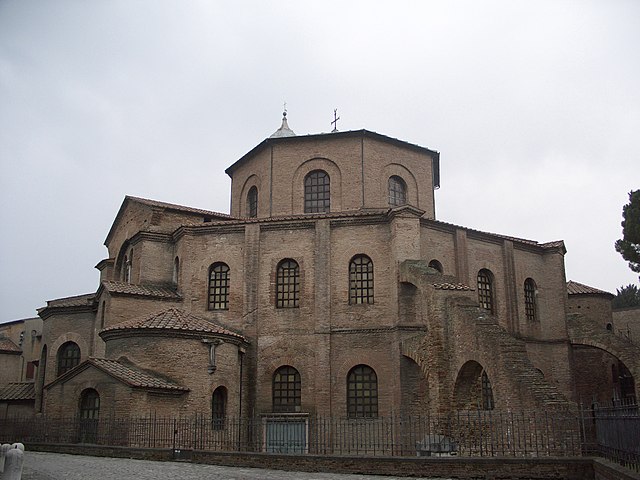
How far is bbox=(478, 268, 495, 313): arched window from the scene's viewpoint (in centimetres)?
2434

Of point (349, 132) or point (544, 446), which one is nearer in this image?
point (544, 446)

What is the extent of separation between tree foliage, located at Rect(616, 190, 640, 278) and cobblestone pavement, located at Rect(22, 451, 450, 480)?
51.2ft

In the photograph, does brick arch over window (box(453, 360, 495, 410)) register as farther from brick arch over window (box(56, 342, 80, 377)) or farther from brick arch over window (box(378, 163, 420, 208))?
brick arch over window (box(56, 342, 80, 377))

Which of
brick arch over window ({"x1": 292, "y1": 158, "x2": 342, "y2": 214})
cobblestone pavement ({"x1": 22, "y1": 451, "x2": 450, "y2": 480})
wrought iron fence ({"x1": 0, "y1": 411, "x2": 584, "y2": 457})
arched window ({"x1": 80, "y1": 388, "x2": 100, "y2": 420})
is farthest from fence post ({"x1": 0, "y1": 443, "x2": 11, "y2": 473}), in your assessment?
brick arch over window ({"x1": 292, "y1": 158, "x2": 342, "y2": 214})

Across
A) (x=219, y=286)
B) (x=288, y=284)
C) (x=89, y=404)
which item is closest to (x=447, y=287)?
(x=288, y=284)

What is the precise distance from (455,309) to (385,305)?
12.4 ft

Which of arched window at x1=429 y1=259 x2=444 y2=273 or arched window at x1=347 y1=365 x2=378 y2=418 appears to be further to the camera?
arched window at x1=429 y1=259 x2=444 y2=273

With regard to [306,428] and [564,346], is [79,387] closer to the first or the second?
[306,428]

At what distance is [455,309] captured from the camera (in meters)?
18.4

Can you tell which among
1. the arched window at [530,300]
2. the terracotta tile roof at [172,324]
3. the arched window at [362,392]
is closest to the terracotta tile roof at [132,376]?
the terracotta tile roof at [172,324]

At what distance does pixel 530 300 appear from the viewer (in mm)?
26047

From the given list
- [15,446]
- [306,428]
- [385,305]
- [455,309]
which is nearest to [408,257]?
[385,305]

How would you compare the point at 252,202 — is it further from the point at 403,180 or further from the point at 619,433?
the point at 619,433

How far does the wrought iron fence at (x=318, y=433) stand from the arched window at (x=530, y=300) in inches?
320
